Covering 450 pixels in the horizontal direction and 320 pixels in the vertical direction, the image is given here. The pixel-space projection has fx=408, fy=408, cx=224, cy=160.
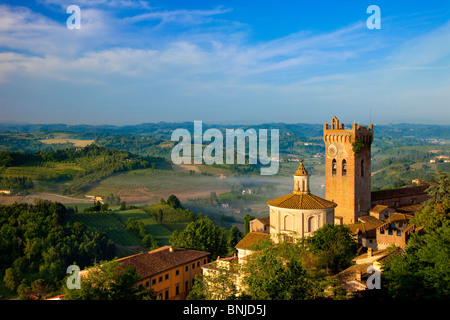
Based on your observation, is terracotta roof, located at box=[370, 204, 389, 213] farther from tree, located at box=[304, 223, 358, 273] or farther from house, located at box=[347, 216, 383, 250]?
tree, located at box=[304, 223, 358, 273]

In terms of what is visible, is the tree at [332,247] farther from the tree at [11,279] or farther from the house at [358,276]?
the tree at [11,279]

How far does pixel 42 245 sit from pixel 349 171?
46783mm

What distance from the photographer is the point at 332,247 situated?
2638 cm

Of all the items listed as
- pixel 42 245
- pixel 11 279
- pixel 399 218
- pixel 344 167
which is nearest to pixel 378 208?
pixel 399 218

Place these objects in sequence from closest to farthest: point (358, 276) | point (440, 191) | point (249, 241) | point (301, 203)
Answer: point (358, 276)
point (301, 203)
point (249, 241)
point (440, 191)

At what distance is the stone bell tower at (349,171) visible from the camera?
44125mm

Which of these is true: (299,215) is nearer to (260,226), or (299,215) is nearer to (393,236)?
(393,236)

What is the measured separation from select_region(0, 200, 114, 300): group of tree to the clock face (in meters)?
35.9

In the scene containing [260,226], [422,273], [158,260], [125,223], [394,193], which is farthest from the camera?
[125,223]

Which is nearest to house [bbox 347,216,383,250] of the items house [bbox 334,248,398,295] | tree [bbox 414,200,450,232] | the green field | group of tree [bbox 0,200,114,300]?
tree [bbox 414,200,450,232]

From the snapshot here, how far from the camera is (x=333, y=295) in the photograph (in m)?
18.0
